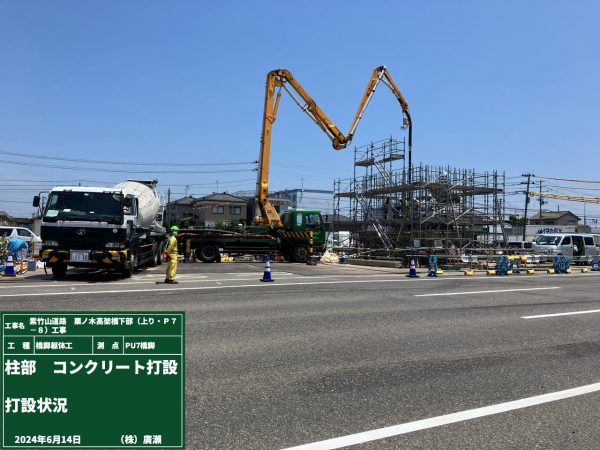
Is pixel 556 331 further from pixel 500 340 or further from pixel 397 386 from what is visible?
pixel 397 386

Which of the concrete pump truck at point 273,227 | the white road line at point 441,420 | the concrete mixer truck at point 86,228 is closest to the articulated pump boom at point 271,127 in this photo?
the concrete pump truck at point 273,227

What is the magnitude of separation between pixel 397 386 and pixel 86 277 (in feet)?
45.1

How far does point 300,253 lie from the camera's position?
2680 centimetres

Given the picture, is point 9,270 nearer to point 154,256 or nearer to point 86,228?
point 86,228

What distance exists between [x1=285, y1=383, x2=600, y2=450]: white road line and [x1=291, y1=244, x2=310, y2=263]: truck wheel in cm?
2172

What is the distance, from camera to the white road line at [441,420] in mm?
3719

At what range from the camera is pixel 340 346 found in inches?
271

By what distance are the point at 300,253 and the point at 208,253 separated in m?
4.96

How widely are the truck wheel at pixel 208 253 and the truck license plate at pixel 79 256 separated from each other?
10560mm

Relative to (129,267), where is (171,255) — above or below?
above

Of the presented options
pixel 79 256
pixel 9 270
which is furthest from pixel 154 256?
pixel 79 256

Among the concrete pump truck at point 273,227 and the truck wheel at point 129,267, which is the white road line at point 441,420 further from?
the concrete pump truck at point 273,227

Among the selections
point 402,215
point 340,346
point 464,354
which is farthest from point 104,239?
point 402,215

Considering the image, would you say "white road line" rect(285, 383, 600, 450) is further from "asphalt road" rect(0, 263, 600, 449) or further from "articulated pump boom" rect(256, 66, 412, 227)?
"articulated pump boom" rect(256, 66, 412, 227)
